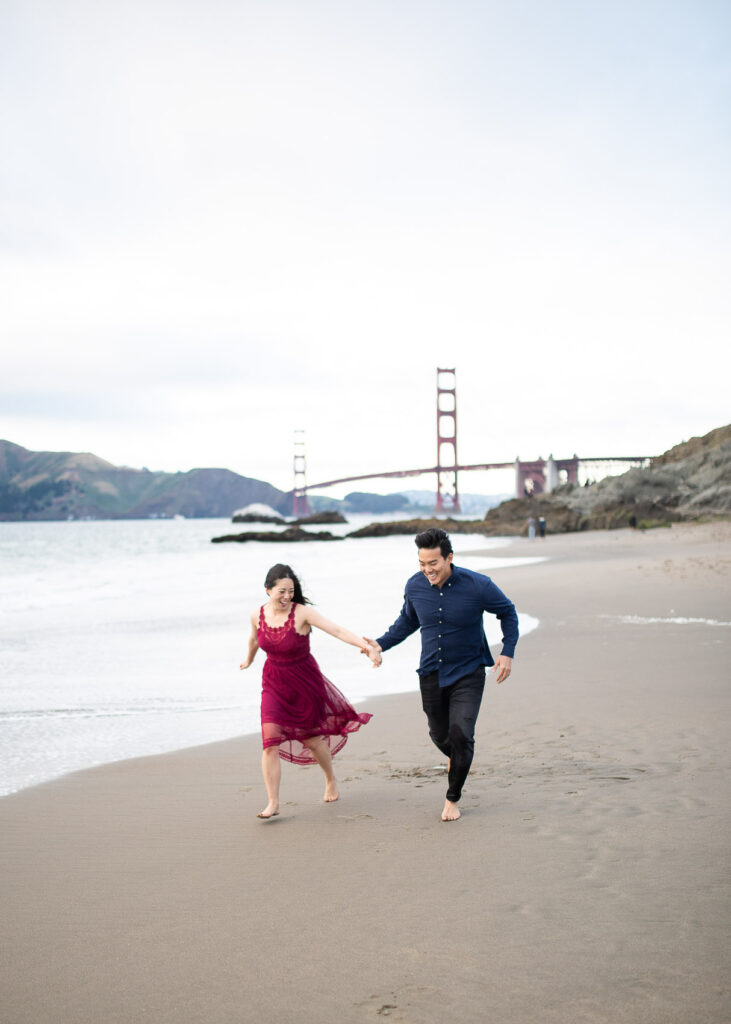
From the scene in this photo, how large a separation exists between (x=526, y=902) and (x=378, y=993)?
2.22 feet

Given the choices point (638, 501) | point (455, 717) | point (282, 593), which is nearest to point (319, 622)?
point (282, 593)

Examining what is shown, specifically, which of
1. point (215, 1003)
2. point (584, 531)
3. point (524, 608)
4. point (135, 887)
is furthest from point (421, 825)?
point (584, 531)

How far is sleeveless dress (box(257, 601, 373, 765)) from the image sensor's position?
3.88 metres

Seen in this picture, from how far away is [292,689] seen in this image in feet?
12.9

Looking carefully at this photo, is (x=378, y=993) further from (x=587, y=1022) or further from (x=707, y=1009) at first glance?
(x=707, y=1009)

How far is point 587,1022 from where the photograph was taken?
2.08 meters

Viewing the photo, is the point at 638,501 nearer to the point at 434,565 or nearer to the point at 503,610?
the point at 503,610

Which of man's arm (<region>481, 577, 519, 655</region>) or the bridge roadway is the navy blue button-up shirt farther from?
the bridge roadway

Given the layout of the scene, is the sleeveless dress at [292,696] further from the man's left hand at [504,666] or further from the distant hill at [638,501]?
the distant hill at [638,501]

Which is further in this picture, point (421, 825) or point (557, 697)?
point (557, 697)

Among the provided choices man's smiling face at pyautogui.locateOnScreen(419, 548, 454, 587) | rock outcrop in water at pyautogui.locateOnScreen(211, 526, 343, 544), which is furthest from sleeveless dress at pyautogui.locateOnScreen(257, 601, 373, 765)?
rock outcrop in water at pyautogui.locateOnScreen(211, 526, 343, 544)

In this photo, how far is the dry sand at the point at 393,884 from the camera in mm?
2244

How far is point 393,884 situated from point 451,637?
113cm

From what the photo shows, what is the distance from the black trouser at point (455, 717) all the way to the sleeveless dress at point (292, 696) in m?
0.38
